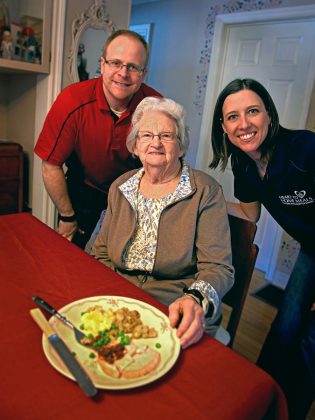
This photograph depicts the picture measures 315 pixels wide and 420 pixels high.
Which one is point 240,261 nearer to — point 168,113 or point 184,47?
point 168,113

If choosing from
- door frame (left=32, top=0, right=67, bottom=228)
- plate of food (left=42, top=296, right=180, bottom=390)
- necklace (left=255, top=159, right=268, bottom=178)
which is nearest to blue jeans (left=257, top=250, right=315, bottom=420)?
necklace (left=255, top=159, right=268, bottom=178)

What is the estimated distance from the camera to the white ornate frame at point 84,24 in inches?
99.6

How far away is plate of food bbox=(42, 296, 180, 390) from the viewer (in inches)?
26.1

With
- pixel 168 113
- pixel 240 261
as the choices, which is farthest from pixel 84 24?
pixel 240 261

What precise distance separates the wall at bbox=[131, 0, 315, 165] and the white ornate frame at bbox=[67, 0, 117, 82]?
48.6 inches

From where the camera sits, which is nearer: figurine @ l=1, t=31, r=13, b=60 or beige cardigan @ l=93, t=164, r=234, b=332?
beige cardigan @ l=93, t=164, r=234, b=332

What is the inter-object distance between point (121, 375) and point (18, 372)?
20 centimetres

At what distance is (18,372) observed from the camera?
25.7 inches

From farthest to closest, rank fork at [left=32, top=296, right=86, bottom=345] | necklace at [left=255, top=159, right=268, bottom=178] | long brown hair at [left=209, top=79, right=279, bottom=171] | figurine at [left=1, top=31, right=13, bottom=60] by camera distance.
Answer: figurine at [left=1, top=31, right=13, bottom=60] < necklace at [left=255, top=159, right=268, bottom=178] < long brown hair at [left=209, top=79, right=279, bottom=171] < fork at [left=32, top=296, right=86, bottom=345]

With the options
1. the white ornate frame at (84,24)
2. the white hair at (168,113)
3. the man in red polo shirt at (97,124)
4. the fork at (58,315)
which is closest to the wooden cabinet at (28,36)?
the white ornate frame at (84,24)

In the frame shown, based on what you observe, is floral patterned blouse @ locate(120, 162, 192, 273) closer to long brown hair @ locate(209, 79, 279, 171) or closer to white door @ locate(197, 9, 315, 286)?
long brown hair @ locate(209, 79, 279, 171)

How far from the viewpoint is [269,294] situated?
288 cm

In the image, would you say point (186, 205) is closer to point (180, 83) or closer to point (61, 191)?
point (61, 191)

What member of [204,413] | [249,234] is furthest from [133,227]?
[204,413]
